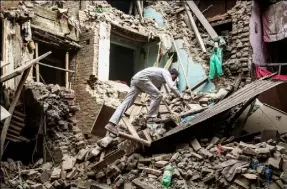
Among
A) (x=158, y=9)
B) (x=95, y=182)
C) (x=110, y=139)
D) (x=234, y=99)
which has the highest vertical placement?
(x=158, y=9)

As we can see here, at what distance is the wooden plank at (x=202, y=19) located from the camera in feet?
38.1

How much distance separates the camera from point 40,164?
27.8 ft

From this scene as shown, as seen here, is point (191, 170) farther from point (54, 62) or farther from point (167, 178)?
point (54, 62)

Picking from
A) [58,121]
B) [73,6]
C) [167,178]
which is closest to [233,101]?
[167,178]

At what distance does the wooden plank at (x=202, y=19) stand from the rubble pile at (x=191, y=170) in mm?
6159

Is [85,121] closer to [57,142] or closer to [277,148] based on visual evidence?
[57,142]

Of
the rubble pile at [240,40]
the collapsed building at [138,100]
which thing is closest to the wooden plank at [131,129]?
the collapsed building at [138,100]

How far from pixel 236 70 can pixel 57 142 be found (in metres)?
6.00

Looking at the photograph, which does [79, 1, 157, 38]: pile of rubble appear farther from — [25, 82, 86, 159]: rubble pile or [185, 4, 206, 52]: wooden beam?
[25, 82, 86, 159]: rubble pile

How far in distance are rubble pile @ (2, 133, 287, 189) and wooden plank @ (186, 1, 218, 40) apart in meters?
6.16

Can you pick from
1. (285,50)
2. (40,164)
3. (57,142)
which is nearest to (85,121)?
(57,142)

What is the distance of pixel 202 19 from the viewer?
39.5 ft

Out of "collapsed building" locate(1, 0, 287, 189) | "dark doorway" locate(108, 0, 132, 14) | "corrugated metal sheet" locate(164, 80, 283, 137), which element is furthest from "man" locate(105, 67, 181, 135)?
"dark doorway" locate(108, 0, 132, 14)

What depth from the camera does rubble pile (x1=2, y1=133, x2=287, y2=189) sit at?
203 inches
